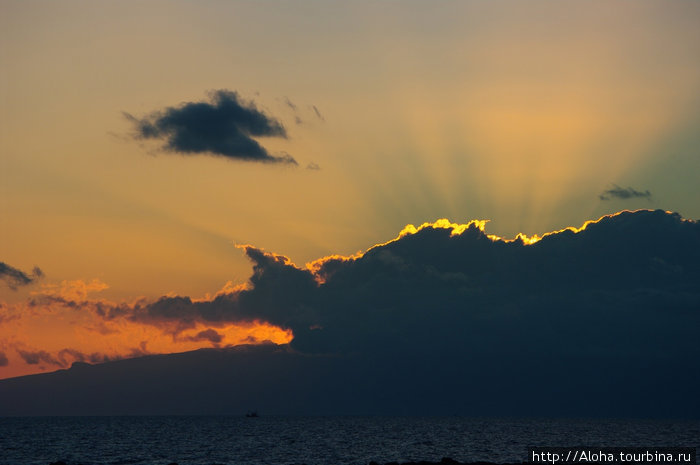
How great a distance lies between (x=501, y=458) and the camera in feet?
435

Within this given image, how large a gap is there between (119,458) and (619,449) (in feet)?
311

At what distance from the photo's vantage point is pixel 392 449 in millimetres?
159375

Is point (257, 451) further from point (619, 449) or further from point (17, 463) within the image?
point (619, 449)

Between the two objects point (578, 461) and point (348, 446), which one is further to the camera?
point (348, 446)

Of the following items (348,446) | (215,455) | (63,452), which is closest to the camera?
(215,455)

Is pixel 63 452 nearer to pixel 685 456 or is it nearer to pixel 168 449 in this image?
pixel 168 449

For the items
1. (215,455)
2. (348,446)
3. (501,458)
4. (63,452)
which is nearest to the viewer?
(501,458)

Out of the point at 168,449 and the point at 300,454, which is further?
the point at 168,449

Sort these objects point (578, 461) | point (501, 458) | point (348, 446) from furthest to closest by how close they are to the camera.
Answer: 1. point (348, 446)
2. point (501, 458)
3. point (578, 461)

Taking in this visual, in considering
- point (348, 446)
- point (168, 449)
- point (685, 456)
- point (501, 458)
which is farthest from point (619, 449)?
point (168, 449)

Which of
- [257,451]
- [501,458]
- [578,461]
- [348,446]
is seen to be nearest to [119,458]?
[257,451]

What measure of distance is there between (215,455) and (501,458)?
50.4m

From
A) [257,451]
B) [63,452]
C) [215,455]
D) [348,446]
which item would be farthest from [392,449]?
[63,452]

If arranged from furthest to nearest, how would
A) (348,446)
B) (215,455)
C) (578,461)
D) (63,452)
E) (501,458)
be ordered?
(348,446)
(63,452)
(215,455)
(501,458)
(578,461)
